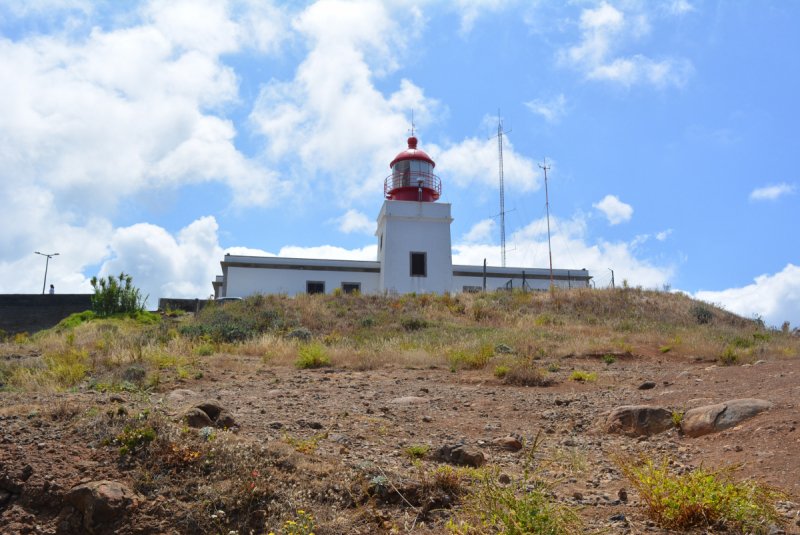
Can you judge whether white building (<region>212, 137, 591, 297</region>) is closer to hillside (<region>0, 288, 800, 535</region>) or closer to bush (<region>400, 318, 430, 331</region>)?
bush (<region>400, 318, 430, 331</region>)

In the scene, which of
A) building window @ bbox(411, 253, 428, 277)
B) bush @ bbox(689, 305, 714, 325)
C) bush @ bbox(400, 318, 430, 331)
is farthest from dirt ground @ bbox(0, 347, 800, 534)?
building window @ bbox(411, 253, 428, 277)

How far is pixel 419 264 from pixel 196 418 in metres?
20.5

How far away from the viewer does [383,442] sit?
4215mm

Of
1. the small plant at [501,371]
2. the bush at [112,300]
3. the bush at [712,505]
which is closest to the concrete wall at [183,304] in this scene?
the bush at [112,300]

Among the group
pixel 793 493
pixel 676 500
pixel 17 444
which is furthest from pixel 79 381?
pixel 793 493

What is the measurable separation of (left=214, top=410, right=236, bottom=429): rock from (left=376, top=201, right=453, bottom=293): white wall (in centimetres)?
1952

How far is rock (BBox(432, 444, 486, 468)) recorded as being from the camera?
3.66 m

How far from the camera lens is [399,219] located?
80.2ft

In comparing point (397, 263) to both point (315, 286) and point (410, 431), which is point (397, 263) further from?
point (410, 431)

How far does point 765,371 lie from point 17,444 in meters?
8.45

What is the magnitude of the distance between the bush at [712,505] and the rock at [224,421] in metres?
3.21

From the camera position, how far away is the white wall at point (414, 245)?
79.3ft

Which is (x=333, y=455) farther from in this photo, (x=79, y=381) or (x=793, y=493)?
(x=79, y=381)

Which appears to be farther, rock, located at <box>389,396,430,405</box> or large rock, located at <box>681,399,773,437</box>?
rock, located at <box>389,396,430,405</box>
